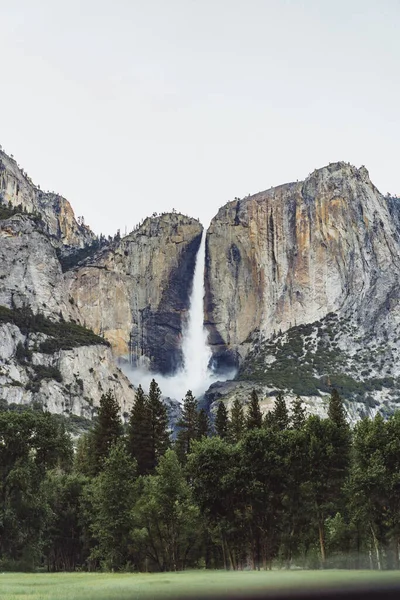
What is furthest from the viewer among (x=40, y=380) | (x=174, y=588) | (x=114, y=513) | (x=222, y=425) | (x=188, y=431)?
(x=40, y=380)

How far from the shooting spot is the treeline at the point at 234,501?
64.1 meters

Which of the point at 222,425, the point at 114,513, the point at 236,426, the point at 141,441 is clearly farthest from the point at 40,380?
the point at 114,513

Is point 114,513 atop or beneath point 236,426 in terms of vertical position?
beneath

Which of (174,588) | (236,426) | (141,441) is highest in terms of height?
(236,426)

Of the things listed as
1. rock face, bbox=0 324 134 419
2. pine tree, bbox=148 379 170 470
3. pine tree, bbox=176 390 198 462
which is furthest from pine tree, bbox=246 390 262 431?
rock face, bbox=0 324 134 419

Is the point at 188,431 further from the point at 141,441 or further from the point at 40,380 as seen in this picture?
the point at 40,380

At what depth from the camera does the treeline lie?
64.1 meters

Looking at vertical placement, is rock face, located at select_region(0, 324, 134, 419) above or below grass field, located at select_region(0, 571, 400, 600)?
above

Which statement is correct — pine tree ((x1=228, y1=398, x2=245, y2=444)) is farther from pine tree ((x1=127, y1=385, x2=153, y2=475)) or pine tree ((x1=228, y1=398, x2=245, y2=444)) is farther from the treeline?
the treeline

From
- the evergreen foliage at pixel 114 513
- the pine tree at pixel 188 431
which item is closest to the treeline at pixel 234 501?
the evergreen foliage at pixel 114 513

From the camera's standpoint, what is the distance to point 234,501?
64.8 m

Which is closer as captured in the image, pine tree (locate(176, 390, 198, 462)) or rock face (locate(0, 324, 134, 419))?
pine tree (locate(176, 390, 198, 462))

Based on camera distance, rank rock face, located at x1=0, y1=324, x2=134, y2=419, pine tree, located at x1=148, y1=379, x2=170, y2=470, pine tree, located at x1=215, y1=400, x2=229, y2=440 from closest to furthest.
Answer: pine tree, located at x1=148, y1=379, x2=170, y2=470
pine tree, located at x1=215, y1=400, x2=229, y2=440
rock face, located at x1=0, y1=324, x2=134, y2=419

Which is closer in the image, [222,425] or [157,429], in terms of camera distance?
[157,429]
